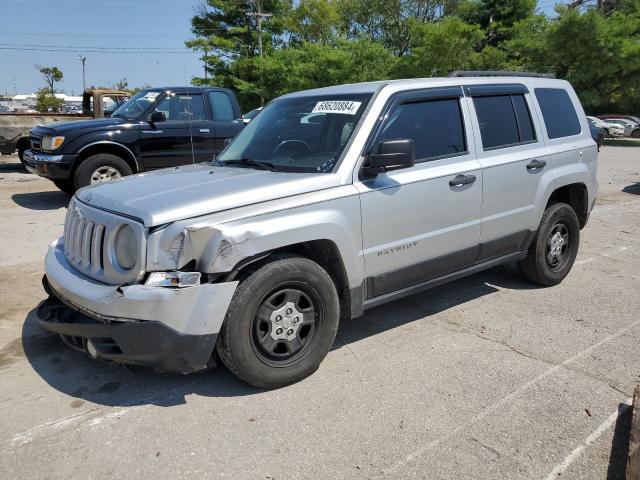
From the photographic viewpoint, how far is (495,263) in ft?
15.9

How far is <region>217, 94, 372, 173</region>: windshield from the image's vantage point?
153 inches

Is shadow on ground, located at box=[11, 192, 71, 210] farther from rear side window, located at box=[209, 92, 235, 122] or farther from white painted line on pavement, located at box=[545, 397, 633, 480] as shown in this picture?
white painted line on pavement, located at box=[545, 397, 633, 480]

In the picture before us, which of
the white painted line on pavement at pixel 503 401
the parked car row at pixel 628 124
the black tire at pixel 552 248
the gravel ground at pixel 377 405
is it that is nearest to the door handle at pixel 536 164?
the black tire at pixel 552 248

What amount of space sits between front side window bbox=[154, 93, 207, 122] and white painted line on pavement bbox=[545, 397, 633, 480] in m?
7.64

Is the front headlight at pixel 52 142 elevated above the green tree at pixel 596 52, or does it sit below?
below

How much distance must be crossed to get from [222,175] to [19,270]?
127 inches

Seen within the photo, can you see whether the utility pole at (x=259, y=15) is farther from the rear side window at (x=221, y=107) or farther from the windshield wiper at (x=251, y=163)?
the windshield wiper at (x=251, y=163)

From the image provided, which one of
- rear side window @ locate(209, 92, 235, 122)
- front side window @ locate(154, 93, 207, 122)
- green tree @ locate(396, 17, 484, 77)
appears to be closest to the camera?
front side window @ locate(154, 93, 207, 122)

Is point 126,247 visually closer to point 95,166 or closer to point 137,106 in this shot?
point 95,166

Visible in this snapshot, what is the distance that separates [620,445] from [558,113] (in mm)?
3421

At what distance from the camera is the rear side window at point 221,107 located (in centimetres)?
964

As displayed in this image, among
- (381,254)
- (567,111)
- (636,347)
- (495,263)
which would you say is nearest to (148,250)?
(381,254)

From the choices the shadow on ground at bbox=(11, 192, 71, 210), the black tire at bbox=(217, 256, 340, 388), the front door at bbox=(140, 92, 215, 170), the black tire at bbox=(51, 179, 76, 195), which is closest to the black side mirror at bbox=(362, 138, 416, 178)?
the black tire at bbox=(217, 256, 340, 388)

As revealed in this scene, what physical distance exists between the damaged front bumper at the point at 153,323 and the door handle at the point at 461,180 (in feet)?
6.37
